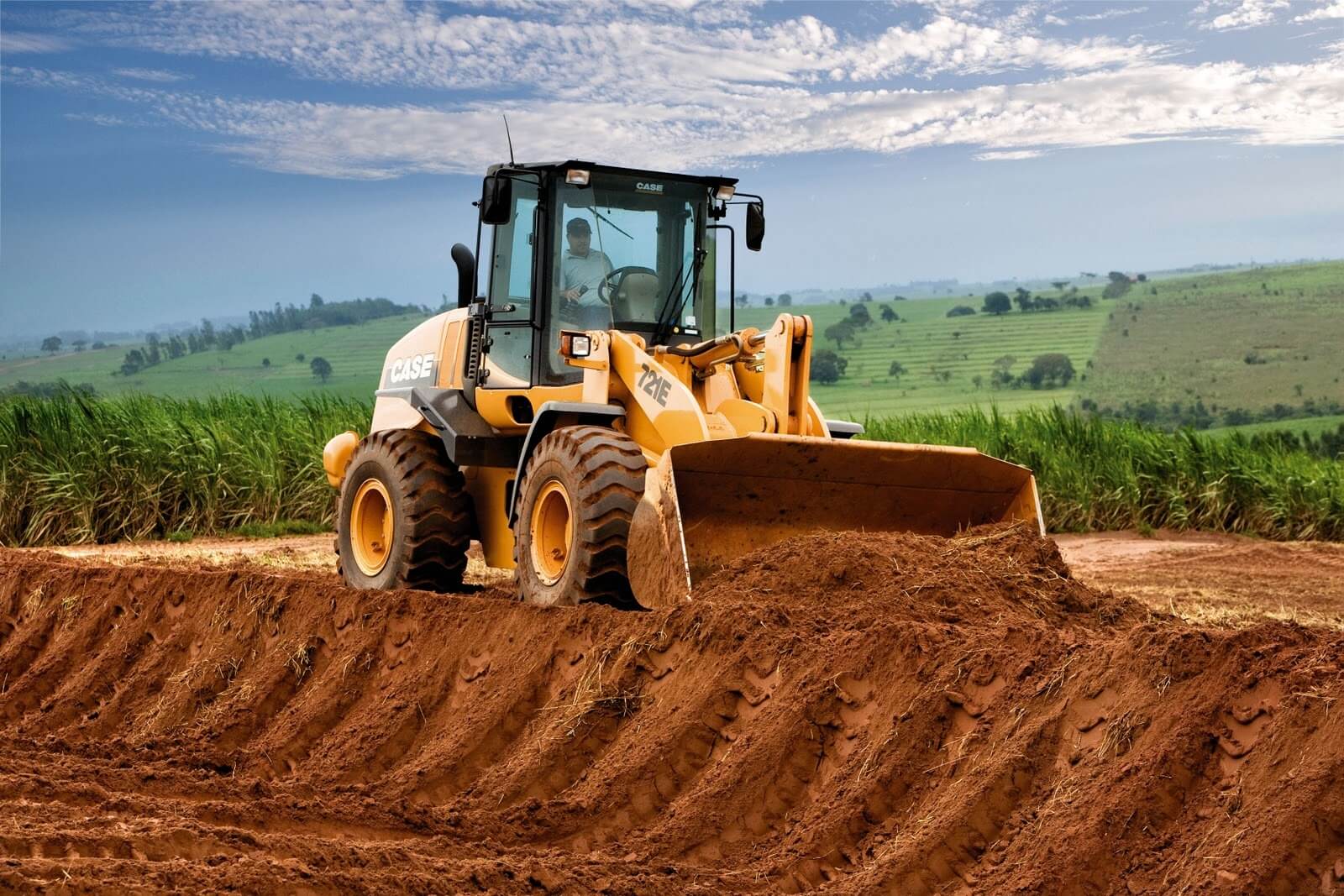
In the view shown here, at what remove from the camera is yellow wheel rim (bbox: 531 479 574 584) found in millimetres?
8219

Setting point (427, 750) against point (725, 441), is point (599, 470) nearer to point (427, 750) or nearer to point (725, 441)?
point (725, 441)

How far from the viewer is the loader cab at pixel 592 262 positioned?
9125mm

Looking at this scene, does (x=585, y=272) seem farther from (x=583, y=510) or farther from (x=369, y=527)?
(x=369, y=527)

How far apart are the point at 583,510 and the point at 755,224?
2.80m

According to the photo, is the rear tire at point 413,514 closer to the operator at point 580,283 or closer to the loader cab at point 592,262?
the loader cab at point 592,262

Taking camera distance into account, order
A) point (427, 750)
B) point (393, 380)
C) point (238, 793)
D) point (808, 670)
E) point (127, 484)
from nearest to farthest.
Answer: point (808, 670)
point (238, 793)
point (427, 750)
point (393, 380)
point (127, 484)

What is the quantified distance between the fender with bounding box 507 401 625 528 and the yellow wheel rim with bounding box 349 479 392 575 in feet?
6.10

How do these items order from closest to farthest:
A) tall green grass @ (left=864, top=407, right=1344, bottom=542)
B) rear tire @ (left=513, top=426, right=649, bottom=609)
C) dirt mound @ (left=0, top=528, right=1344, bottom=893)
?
dirt mound @ (left=0, top=528, right=1344, bottom=893), rear tire @ (left=513, top=426, right=649, bottom=609), tall green grass @ (left=864, top=407, right=1344, bottom=542)

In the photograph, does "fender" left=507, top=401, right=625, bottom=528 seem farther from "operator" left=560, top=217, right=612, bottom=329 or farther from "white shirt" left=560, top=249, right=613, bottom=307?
"white shirt" left=560, top=249, right=613, bottom=307

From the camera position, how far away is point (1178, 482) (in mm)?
17281

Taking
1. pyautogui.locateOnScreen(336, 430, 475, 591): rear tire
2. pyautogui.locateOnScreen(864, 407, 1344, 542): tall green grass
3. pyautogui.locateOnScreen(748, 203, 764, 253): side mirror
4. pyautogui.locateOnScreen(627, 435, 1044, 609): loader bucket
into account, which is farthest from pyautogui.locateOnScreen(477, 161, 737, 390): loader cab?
pyautogui.locateOnScreen(864, 407, 1344, 542): tall green grass

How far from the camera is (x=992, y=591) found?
7.00m

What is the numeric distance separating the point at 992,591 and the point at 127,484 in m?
13.6

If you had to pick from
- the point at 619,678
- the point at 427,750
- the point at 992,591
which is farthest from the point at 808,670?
the point at 427,750
